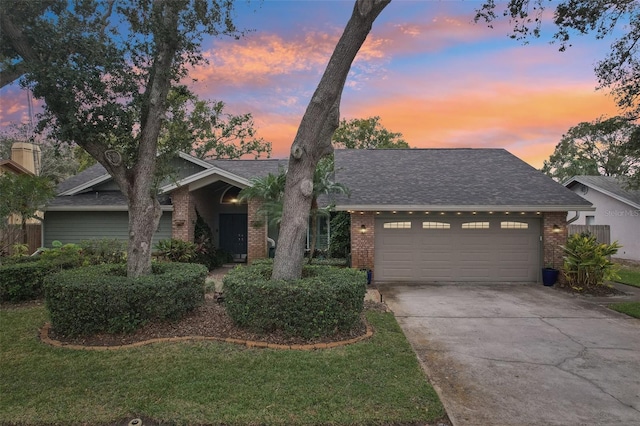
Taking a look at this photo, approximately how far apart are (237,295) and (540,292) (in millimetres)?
8795

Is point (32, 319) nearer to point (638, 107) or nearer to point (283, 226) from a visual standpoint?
point (283, 226)

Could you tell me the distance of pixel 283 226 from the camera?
681 cm

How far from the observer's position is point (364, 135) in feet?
114

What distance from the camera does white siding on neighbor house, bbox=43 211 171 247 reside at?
46.0 feet

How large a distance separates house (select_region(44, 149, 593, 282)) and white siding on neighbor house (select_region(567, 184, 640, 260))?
846cm

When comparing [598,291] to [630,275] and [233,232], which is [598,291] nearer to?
[630,275]

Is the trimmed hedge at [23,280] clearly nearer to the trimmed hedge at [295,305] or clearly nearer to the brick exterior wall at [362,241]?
the trimmed hedge at [295,305]

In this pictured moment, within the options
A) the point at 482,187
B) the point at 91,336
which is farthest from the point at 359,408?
the point at 482,187

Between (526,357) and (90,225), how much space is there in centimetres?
1460

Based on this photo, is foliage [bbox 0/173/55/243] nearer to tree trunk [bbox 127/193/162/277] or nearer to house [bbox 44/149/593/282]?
house [bbox 44/149/593/282]

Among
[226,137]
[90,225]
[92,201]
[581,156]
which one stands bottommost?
[90,225]

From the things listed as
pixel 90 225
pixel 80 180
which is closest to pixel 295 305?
pixel 90 225

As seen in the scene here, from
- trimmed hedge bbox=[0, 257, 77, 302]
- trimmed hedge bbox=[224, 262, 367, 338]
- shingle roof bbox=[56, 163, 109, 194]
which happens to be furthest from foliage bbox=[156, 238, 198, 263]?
trimmed hedge bbox=[224, 262, 367, 338]

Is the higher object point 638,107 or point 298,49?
point 298,49
